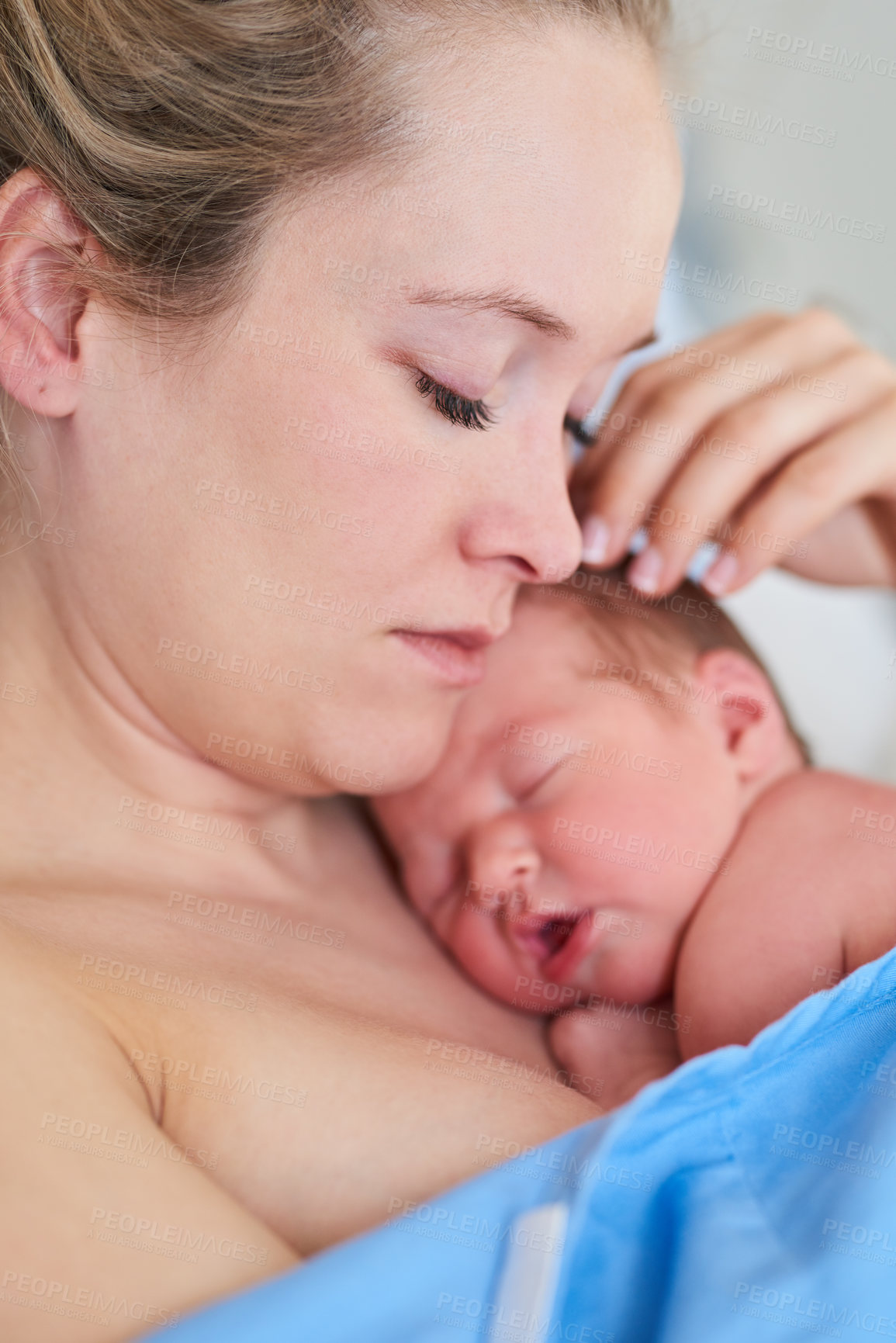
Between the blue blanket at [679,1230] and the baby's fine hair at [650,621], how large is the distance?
568 millimetres

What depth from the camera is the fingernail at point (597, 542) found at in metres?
1.42

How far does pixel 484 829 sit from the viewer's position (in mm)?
1367

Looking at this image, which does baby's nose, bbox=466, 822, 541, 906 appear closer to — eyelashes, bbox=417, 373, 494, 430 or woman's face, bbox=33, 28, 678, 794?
woman's face, bbox=33, 28, 678, 794

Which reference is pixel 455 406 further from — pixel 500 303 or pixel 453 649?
pixel 453 649

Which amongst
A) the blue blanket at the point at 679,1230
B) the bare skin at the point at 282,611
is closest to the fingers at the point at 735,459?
the bare skin at the point at 282,611

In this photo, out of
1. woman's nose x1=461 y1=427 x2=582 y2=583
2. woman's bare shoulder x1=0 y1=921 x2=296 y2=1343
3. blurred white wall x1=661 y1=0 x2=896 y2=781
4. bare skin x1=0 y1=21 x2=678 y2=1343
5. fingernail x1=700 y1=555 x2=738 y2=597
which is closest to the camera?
woman's bare shoulder x1=0 y1=921 x2=296 y2=1343

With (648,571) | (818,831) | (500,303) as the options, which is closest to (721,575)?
(648,571)

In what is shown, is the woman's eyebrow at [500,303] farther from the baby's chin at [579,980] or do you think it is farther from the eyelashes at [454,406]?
the baby's chin at [579,980]

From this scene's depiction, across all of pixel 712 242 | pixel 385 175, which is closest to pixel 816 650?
pixel 712 242

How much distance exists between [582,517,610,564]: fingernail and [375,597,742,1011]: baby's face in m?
0.10

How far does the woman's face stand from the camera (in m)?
1.02

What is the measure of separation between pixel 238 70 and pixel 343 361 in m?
0.28

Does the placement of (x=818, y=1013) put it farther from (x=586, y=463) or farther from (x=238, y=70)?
(x=238, y=70)

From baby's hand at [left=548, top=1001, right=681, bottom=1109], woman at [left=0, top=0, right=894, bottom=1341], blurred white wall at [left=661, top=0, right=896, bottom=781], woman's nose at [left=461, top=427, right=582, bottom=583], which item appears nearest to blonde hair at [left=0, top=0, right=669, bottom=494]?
woman at [left=0, top=0, right=894, bottom=1341]
